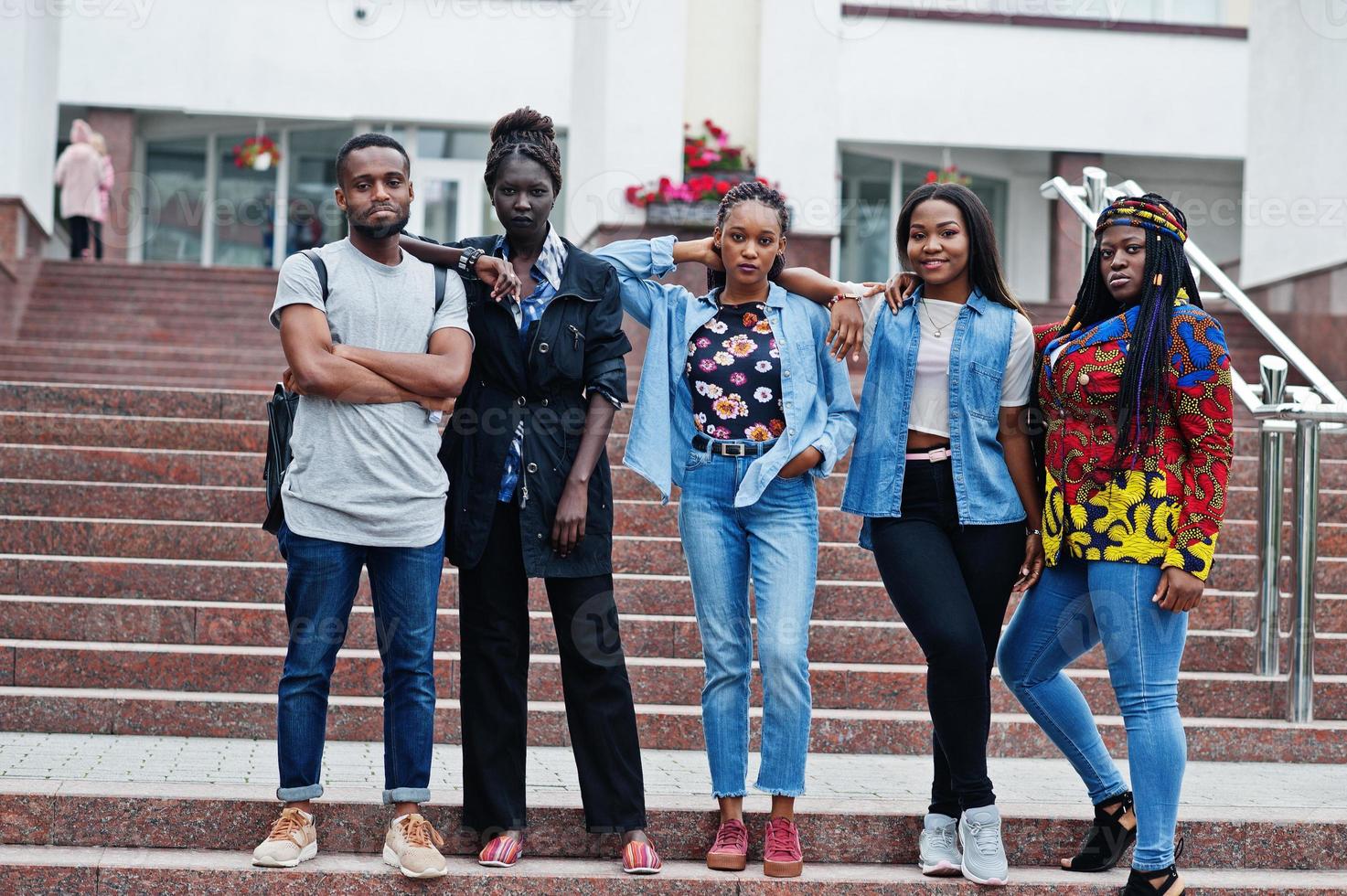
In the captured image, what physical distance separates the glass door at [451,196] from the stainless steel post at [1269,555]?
53.8 feet

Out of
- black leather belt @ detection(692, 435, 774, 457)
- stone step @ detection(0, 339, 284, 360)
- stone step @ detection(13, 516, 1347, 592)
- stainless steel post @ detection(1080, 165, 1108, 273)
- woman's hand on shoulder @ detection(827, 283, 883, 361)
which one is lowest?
stone step @ detection(13, 516, 1347, 592)

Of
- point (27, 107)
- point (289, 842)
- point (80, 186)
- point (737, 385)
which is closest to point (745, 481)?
point (737, 385)

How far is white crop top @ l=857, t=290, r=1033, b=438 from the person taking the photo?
4.12m

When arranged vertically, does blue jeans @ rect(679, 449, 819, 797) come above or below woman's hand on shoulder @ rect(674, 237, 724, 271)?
below

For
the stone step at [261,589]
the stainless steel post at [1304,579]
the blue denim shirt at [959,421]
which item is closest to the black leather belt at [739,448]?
the blue denim shirt at [959,421]

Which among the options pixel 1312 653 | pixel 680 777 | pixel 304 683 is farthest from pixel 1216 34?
pixel 304 683

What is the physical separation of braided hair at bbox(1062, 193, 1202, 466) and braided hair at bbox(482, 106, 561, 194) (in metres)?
1.52

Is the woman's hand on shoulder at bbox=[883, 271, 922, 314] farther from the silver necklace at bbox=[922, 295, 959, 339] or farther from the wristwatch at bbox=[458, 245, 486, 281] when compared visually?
the wristwatch at bbox=[458, 245, 486, 281]

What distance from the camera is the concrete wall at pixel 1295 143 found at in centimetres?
1157

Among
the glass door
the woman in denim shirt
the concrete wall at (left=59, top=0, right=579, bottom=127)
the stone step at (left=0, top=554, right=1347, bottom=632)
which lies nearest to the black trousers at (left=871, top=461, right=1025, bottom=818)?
the woman in denim shirt

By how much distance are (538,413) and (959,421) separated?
46.0 inches

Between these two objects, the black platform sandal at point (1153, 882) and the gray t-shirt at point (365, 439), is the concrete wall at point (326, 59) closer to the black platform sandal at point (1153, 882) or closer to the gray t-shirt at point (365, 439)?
the gray t-shirt at point (365, 439)

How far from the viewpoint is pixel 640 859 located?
406 centimetres

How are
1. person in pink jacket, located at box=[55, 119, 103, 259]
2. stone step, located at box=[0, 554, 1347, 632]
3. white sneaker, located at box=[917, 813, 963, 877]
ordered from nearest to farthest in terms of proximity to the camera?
white sneaker, located at box=[917, 813, 963, 877], stone step, located at box=[0, 554, 1347, 632], person in pink jacket, located at box=[55, 119, 103, 259]
